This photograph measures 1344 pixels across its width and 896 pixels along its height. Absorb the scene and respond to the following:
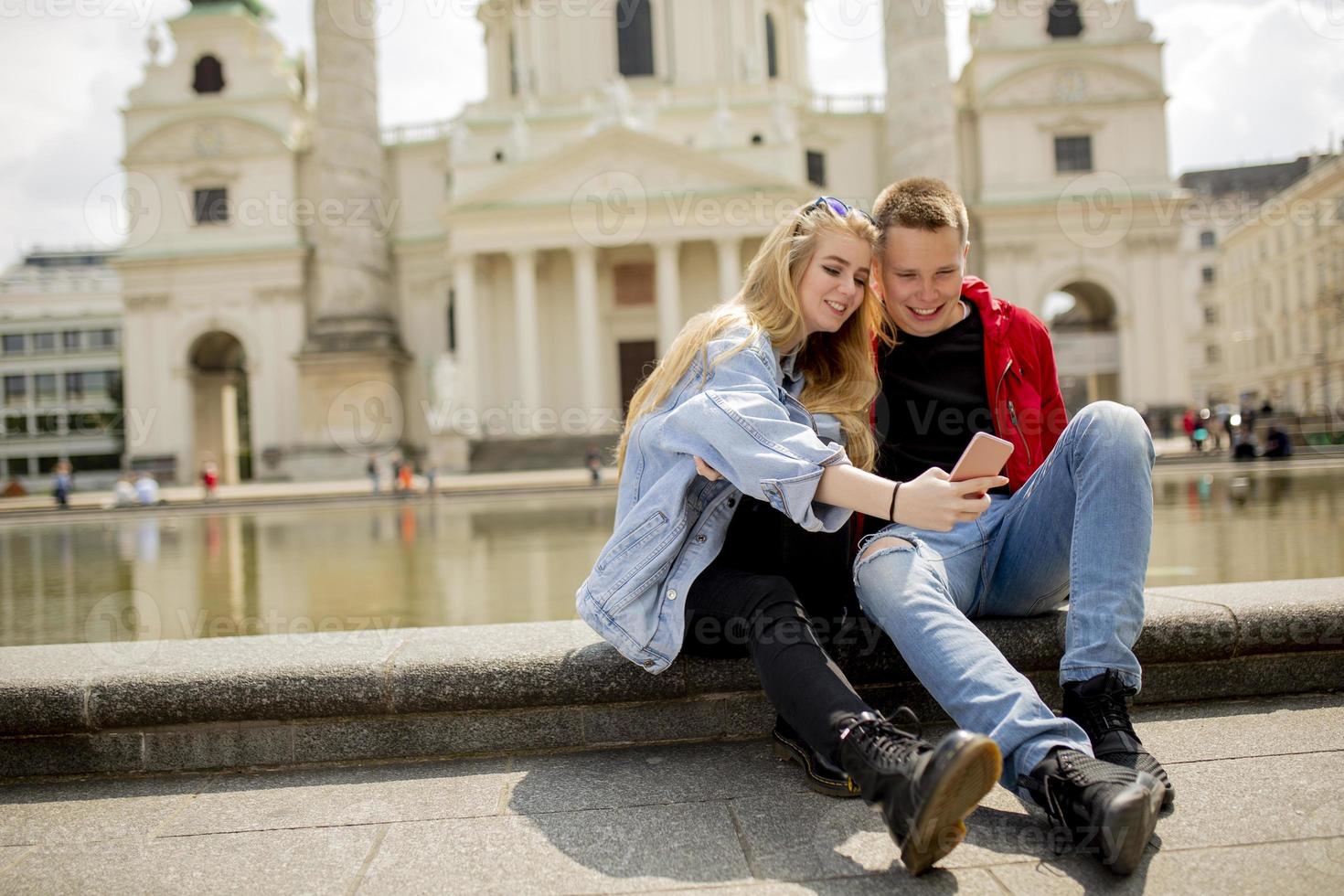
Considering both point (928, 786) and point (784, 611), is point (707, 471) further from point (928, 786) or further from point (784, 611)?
point (928, 786)

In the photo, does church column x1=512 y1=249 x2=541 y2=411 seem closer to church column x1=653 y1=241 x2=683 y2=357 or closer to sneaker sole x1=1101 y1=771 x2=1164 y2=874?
church column x1=653 y1=241 x2=683 y2=357

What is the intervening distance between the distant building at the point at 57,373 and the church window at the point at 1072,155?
57.7m

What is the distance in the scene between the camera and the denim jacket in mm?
2350

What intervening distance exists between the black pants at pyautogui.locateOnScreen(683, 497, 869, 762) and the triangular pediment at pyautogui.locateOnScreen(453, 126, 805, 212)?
102ft

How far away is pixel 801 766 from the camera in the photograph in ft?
8.26

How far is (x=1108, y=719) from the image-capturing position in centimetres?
235

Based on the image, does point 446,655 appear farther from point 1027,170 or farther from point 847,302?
point 1027,170

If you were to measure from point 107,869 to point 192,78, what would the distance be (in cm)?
4187

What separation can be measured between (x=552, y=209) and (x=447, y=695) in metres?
31.2

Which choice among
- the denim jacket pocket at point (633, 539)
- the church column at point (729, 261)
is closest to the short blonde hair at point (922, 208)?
the denim jacket pocket at point (633, 539)

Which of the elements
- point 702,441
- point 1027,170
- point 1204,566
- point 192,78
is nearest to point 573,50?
point 192,78

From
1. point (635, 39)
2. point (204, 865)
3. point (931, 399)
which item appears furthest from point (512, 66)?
point (204, 865)

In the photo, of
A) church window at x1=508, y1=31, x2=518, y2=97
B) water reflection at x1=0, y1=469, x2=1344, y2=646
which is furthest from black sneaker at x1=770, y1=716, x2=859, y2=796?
church window at x1=508, y1=31, x2=518, y2=97

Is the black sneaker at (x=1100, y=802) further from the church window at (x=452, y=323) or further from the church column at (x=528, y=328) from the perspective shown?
the church window at (x=452, y=323)
